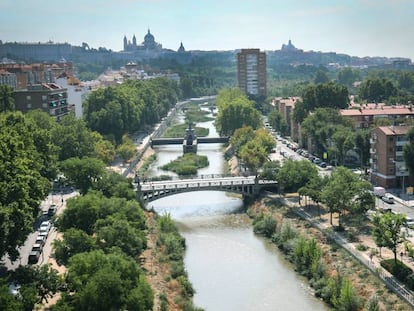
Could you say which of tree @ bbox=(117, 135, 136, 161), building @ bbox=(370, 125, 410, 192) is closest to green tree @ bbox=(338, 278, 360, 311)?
building @ bbox=(370, 125, 410, 192)

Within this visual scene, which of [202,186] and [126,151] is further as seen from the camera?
[126,151]

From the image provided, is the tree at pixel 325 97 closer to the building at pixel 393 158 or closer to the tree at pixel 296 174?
the building at pixel 393 158

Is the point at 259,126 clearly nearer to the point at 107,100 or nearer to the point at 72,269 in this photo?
the point at 107,100

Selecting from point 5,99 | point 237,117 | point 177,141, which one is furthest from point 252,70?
point 5,99

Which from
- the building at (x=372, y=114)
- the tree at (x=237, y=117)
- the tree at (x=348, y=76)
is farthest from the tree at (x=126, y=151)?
the tree at (x=348, y=76)

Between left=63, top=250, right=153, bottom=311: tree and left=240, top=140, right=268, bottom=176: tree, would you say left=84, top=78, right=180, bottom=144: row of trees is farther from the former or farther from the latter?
left=63, top=250, right=153, bottom=311: tree

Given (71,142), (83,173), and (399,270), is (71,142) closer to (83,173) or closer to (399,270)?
(83,173)
